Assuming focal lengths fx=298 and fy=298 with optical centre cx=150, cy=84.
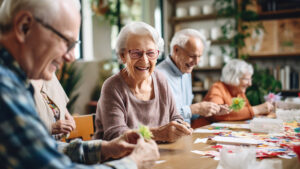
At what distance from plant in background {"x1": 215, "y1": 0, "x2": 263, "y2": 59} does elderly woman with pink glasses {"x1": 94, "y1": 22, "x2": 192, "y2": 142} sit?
338cm

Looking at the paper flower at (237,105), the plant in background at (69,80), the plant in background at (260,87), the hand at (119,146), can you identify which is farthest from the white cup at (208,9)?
the hand at (119,146)

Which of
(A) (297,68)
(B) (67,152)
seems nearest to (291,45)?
(A) (297,68)

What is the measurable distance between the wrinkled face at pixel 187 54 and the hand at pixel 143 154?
1.81 metres

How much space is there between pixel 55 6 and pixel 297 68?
194 inches

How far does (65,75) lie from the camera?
395 centimetres

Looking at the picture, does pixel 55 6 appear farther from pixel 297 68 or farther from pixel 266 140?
pixel 297 68

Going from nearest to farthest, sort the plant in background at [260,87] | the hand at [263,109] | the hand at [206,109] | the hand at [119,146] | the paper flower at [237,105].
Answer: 1. the hand at [119,146]
2. the hand at [206,109]
3. the paper flower at [237,105]
4. the hand at [263,109]
5. the plant in background at [260,87]

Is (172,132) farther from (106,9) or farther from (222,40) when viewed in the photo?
(222,40)

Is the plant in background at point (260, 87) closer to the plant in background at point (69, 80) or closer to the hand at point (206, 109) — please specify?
the hand at point (206, 109)

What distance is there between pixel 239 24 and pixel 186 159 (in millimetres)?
4125

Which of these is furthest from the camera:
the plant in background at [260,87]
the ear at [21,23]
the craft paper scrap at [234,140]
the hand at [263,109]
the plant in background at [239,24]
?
the plant in background at [239,24]

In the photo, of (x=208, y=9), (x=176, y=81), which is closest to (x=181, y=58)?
(x=176, y=81)

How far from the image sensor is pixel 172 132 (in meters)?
1.60

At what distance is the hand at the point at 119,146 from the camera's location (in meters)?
1.14
